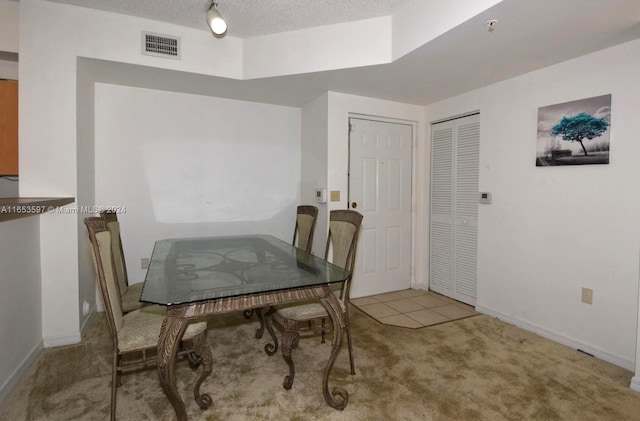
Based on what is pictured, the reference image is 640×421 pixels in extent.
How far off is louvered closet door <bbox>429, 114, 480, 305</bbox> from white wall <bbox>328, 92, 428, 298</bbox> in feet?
0.46

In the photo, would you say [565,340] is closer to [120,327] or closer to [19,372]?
[120,327]

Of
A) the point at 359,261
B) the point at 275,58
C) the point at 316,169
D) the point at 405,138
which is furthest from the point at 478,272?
the point at 275,58

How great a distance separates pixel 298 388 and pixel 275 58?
256 cm

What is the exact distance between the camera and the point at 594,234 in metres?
2.33

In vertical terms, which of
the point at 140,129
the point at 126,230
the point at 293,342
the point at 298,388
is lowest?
the point at 298,388

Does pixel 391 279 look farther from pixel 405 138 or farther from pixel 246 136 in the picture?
pixel 246 136

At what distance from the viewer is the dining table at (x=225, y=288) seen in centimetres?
142

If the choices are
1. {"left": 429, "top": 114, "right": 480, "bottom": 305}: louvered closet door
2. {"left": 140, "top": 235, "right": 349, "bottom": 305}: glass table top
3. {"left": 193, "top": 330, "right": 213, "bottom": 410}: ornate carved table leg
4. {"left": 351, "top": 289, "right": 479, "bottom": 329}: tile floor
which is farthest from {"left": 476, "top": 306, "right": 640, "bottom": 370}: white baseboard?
{"left": 193, "top": 330, "right": 213, "bottom": 410}: ornate carved table leg

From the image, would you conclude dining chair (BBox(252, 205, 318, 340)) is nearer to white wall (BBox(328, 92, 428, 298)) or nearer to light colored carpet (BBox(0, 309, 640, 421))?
white wall (BBox(328, 92, 428, 298))

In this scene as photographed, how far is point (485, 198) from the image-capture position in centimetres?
307

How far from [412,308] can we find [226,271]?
2100 millimetres

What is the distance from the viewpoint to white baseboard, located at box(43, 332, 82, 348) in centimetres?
235

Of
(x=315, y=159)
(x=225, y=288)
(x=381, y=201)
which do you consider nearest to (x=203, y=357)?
(x=225, y=288)

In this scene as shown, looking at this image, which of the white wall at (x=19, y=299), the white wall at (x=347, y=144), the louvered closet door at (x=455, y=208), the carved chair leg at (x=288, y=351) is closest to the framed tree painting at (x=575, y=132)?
the louvered closet door at (x=455, y=208)
